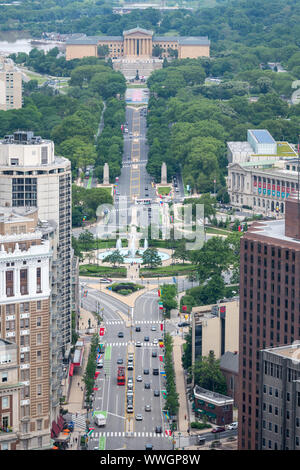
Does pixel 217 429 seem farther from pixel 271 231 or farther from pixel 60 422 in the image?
pixel 271 231

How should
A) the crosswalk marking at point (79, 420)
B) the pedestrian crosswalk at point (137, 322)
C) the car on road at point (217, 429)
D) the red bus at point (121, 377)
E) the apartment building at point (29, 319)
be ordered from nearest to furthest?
the apartment building at point (29, 319)
the crosswalk marking at point (79, 420)
the car on road at point (217, 429)
the red bus at point (121, 377)
the pedestrian crosswalk at point (137, 322)

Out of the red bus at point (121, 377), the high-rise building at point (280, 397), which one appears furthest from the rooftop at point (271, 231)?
the red bus at point (121, 377)

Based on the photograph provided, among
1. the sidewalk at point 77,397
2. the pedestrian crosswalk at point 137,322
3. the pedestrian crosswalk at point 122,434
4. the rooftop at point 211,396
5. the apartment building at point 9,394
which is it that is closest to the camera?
the apartment building at point 9,394

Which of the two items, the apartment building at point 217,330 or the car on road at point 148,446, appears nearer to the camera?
the car on road at point 148,446

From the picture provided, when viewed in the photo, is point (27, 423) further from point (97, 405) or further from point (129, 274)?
point (129, 274)

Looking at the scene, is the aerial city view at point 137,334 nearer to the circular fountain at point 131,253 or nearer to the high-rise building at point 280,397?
the high-rise building at point 280,397

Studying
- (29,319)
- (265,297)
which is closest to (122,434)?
(265,297)

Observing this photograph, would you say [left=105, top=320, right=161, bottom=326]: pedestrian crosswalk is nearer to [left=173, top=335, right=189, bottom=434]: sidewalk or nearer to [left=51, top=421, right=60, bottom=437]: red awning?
[left=173, top=335, right=189, bottom=434]: sidewalk

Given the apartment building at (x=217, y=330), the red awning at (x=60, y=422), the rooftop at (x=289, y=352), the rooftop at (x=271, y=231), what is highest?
the rooftop at (x=271, y=231)
